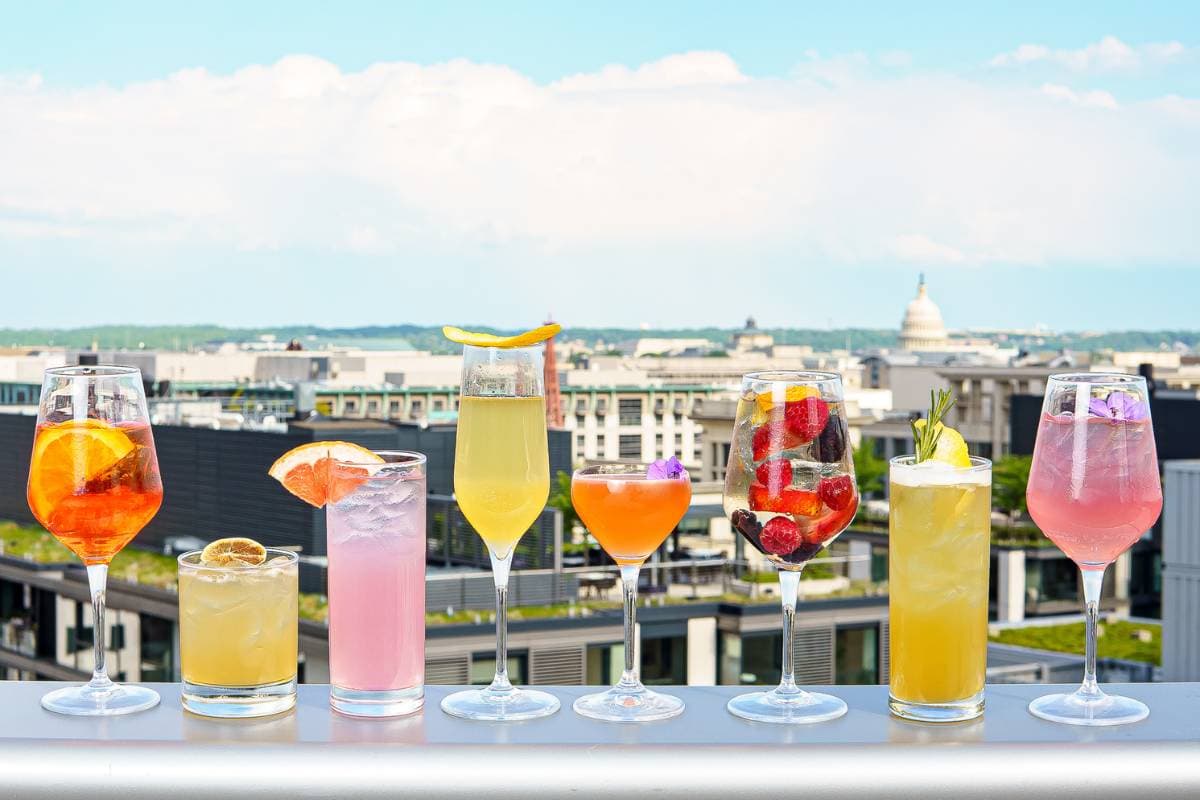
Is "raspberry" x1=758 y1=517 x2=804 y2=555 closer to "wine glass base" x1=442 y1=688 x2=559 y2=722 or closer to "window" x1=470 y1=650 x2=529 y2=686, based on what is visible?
"wine glass base" x1=442 y1=688 x2=559 y2=722

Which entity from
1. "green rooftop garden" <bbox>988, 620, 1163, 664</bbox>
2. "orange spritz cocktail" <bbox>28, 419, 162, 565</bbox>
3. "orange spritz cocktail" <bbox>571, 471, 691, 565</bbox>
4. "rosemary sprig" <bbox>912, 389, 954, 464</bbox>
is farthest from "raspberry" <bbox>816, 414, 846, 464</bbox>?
"green rooftop garden" <bbox>988, 620, 1163, 664</bbox>

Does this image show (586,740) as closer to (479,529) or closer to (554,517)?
(479,529)

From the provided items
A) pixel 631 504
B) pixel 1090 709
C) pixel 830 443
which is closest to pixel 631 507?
pixel 631 504

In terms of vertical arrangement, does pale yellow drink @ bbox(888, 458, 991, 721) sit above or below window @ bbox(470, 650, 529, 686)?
above

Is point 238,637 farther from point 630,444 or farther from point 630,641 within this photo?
point 630,444

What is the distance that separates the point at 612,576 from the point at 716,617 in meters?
2.17

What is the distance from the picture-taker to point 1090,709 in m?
2.18

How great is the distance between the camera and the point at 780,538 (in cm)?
224

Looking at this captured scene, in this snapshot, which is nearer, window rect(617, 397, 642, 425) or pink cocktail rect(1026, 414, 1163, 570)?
pink cocktail rect(1026, 414, 1163, 570)

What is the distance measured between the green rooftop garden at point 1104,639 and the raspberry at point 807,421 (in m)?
26.4

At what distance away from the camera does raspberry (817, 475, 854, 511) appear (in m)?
2.25

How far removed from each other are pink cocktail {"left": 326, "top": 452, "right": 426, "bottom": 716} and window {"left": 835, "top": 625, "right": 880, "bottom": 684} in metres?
24.8

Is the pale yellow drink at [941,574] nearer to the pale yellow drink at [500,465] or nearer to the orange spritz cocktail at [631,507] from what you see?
the orange spritz cocktail at [631,507]

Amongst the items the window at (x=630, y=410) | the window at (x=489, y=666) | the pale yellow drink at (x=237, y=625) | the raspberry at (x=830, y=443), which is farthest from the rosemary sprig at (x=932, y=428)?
the window at (x=630, y=410)
